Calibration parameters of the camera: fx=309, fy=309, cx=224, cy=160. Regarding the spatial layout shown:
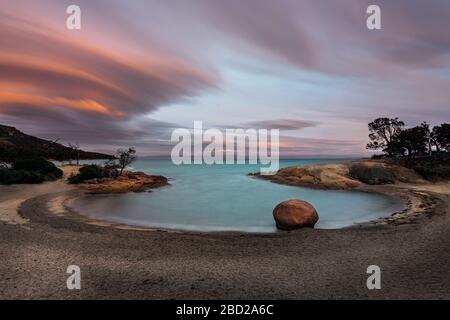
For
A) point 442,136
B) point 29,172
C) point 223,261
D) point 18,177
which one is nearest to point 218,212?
point 223,261

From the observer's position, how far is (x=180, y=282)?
28.3 ft

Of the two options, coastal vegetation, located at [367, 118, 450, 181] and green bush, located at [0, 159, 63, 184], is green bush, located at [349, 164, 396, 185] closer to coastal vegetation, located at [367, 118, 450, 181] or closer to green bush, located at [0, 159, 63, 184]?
coastal vegetation, located at [367, 118, 450, 181]

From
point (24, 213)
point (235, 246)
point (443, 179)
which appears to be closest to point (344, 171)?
point (443, 179)

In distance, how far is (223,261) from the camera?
10.5 meters

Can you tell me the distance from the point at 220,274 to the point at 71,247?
255 inches

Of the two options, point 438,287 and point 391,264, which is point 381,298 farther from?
point 391,264

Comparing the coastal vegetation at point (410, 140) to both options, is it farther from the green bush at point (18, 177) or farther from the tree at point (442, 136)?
the green bush at point (18, 177)

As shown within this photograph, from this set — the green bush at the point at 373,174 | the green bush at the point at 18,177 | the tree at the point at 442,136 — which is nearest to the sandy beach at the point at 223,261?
the green bush at the point at 18,177

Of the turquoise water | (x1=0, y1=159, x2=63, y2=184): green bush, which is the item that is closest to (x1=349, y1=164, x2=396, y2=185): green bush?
the turquoise water

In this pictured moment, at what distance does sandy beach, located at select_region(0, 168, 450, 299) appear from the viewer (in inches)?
315

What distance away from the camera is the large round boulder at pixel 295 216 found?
1622 centimetres

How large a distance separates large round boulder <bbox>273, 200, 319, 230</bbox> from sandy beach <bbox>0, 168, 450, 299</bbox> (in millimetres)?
785

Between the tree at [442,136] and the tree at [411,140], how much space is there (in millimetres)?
4615

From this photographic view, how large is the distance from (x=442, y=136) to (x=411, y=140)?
1256 cm
